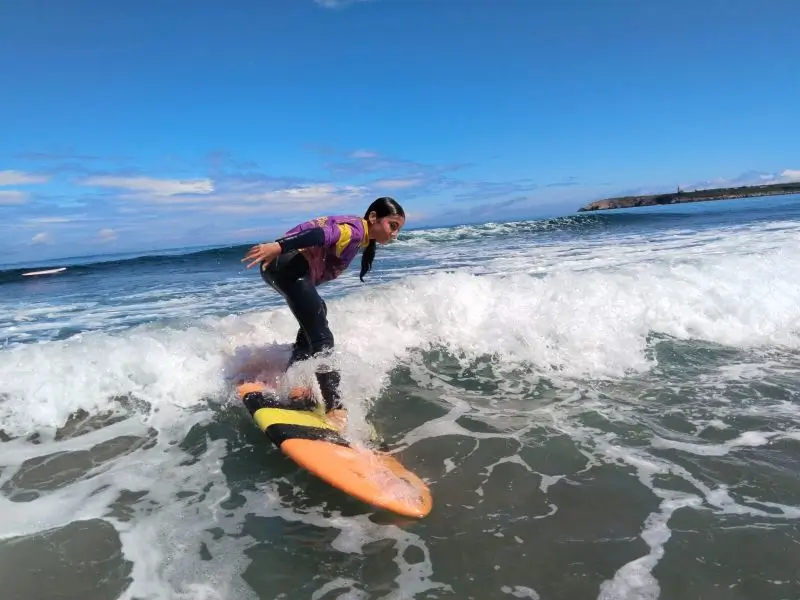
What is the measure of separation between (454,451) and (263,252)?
2003 millimetres

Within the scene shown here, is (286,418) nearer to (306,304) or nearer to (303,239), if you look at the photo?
(306,304)

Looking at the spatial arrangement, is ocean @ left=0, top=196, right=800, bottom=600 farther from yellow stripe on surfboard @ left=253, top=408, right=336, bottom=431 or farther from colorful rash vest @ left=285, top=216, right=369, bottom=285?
colorful rash vest @ left=285, top=216, right=369, bottom=285

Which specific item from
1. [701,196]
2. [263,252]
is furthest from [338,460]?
[701,196]

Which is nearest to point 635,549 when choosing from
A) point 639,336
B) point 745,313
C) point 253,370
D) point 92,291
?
point 253,370

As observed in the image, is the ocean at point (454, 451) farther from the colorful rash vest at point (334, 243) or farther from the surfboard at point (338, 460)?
the colorful rash vest at point (334, 243)

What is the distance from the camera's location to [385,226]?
4082 mm

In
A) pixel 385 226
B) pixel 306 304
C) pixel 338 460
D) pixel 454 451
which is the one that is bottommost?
pixel 454 451

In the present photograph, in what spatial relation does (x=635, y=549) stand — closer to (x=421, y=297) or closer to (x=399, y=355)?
(x=399, y=355)

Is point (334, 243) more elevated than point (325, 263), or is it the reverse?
point (334, 243)

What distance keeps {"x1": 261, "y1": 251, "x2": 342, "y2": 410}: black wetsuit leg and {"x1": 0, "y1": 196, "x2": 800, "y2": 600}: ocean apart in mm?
194

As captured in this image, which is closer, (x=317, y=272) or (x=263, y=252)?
(x=263, y=252)

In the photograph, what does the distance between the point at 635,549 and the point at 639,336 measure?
4.33 metres

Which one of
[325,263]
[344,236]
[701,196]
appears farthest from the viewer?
[701,196]

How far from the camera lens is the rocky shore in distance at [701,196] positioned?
236 feet
